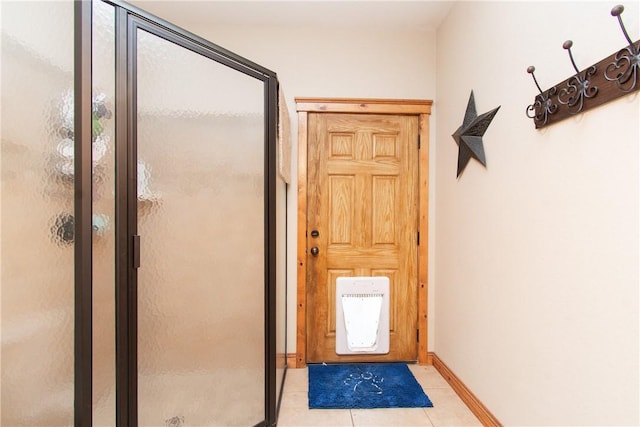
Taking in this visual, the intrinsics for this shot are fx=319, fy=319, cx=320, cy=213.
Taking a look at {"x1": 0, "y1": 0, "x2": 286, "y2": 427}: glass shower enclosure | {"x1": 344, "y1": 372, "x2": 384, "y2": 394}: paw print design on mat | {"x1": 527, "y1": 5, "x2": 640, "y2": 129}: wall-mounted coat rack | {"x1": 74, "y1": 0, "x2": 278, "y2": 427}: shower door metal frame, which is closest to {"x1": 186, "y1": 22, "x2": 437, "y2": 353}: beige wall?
{"x1": 344, "y1": 372, "x2": 384, "y2": 394}: paw print design on mat

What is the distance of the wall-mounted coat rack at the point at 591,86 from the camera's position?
95 centimetres

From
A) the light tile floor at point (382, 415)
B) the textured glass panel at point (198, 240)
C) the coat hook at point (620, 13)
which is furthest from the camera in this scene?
the light tile floor at point (382, 415)

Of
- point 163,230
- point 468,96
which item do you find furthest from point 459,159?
point 163,230

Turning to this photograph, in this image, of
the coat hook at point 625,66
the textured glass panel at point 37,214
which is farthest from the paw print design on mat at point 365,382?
the coat hook at point 625,66

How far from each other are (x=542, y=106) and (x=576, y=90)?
19 centimetres

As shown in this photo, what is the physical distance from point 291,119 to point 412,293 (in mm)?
1722

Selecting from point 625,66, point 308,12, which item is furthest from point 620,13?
point 308,12

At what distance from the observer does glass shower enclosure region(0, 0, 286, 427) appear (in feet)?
3.08

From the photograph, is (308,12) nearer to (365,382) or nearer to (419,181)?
(419,181)

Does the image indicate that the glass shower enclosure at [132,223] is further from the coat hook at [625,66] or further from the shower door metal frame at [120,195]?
the coat hook at [625,66]

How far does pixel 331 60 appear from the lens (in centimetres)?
255

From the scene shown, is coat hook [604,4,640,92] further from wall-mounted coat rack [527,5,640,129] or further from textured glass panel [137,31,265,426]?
textured glass panel [137,31,265,426]

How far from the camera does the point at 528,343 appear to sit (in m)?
1.45

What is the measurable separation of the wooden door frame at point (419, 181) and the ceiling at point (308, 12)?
584 millimetres
